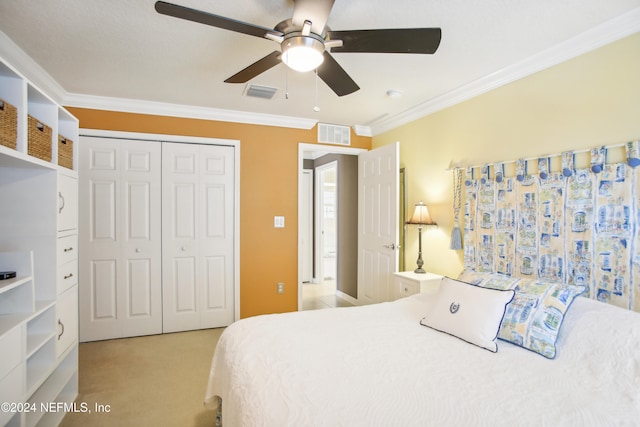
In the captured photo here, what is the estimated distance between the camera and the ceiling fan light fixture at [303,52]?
1.56m

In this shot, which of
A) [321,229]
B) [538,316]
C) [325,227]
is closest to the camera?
[538,316]

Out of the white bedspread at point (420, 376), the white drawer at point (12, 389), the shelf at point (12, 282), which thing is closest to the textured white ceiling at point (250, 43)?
the shelf at point (12, 282)

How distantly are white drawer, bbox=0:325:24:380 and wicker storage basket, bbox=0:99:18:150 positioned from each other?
2.77 feet

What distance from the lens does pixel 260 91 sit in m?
3.06

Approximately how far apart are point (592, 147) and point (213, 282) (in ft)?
11.3

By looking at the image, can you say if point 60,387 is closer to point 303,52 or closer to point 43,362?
point 43,362

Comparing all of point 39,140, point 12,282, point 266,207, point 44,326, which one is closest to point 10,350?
point 12,282

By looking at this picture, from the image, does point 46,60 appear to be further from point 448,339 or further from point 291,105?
point 448,339

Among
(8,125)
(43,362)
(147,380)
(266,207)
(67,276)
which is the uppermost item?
(8,125)

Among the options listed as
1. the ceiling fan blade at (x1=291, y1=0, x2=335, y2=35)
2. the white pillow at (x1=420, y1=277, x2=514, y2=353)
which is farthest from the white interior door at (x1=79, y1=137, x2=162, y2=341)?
the white pillow at (x1=420, y1=277, x2=514, y2=353)

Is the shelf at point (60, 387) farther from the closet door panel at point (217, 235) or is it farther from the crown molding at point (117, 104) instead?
the crown molding at point (117, 104)

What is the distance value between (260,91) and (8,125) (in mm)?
1904

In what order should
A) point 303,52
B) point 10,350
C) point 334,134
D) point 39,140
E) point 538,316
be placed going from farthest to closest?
point 334,134
point 39,140
point 538,316
point 303,52
point 10,350

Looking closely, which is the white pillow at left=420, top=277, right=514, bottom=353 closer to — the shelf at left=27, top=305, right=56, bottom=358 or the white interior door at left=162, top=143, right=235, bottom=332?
the shelf at left=27, top=305, right=56, bottom=358
